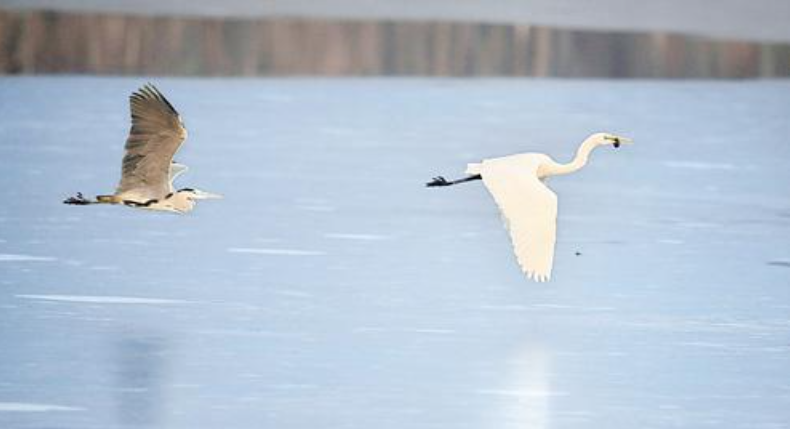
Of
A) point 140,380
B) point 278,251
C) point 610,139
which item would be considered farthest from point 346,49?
point 140,380

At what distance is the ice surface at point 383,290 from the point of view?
7.06 metres

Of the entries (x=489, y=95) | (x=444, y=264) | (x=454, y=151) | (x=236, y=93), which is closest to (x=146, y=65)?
(x=236, y=93)

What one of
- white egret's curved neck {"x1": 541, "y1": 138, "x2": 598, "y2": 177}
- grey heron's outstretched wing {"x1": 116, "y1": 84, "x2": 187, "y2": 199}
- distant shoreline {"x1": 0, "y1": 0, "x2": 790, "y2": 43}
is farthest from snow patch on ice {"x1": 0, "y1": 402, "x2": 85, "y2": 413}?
distant shoreline {"x1": 0, "y1": 0, "x2": 790, "y2": 43}

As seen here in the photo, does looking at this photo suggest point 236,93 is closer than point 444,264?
No

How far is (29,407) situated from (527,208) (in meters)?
2.24

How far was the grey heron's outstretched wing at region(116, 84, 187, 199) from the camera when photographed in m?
8.41

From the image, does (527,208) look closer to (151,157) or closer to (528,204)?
(528,204)

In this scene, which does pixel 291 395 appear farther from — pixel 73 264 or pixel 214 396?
pixel 73 264

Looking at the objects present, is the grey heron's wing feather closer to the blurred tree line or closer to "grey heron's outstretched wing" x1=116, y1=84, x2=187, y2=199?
"grey heron's outstretched wing" x1=116, y1=84, x2=187, y2=199

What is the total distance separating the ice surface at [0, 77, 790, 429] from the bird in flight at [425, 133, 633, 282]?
308 mm

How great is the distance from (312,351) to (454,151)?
797 cm

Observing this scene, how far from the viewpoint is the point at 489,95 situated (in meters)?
21.9

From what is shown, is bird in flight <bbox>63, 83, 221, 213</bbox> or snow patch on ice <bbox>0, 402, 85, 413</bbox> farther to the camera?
bird in flight <bbox>63, 83, 221, 213</bbox>

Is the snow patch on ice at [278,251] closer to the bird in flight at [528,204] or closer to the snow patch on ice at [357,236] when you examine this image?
the snow patch on ice at [357,236]
